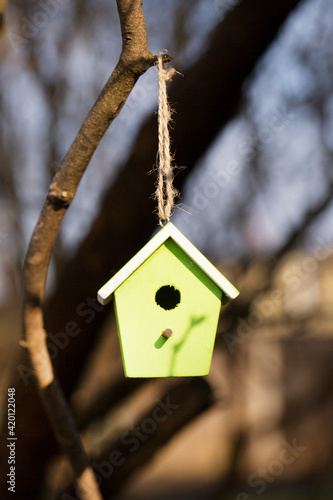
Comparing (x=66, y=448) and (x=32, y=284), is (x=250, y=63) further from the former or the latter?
(x=66, y=448)

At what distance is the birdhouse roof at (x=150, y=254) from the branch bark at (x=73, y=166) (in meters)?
0.16

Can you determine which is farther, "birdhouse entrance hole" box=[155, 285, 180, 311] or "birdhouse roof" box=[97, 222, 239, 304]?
"birdhouse entrance hole" box=[155, 285, 180, 311]

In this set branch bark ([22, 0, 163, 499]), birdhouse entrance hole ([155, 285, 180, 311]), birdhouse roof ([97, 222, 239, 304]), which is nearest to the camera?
branch bark ([22, 0, 163, 499])

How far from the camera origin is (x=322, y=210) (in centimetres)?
269

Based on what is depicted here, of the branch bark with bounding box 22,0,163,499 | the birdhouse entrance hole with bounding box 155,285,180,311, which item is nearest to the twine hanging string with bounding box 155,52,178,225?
the branch bark with bounding box 22,0,163,499

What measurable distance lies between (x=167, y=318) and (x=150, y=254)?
7.1 inches

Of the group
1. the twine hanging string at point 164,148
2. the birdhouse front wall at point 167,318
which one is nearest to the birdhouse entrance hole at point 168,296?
the birdhouse front wall at point 167,318

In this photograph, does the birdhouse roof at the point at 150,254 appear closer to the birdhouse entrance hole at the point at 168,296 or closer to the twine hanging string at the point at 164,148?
the twine hanging string at the point at 164,148

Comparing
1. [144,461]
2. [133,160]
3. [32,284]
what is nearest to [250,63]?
[133,160]

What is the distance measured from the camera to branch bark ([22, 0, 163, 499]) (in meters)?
0.95

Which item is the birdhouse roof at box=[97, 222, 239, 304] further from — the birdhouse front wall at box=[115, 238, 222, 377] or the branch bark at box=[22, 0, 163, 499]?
the branch bark at box=[22, 0, 163, 499]

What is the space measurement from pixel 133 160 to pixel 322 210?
4.53ft

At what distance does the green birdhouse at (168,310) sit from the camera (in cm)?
112

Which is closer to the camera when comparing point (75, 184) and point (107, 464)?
point (75, 184)
